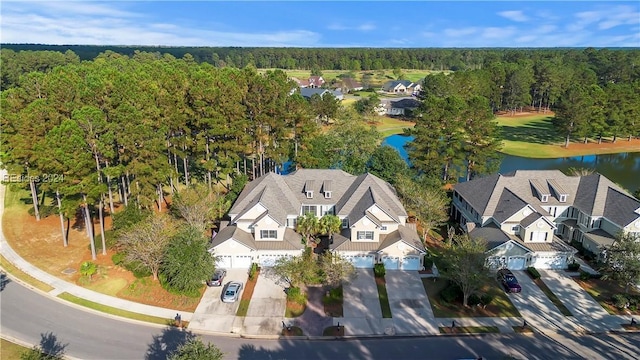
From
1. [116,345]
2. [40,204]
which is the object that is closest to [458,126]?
[116,345]

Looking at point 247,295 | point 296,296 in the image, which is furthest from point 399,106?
point 247,295

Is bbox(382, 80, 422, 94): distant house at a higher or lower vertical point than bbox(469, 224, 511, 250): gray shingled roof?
higher

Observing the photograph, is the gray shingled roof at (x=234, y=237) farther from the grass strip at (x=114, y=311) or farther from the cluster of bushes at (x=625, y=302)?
the cluster of bushes at (x=625, y=302)

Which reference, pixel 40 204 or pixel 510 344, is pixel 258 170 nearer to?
pixel 40 204

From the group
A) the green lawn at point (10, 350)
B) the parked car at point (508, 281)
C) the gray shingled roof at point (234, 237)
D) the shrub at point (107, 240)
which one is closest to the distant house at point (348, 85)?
the gray shingled roof at point (234, 237)

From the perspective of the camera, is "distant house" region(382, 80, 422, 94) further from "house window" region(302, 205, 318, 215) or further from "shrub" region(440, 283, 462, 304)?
"shrub" region(440, 283, 462, 304)

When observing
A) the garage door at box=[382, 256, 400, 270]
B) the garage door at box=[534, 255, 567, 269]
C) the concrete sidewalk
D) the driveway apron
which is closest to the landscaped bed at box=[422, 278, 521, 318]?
the garage door at box=[382, 256, 400, 270]

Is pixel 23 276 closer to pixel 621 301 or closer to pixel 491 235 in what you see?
pixel 491 235
